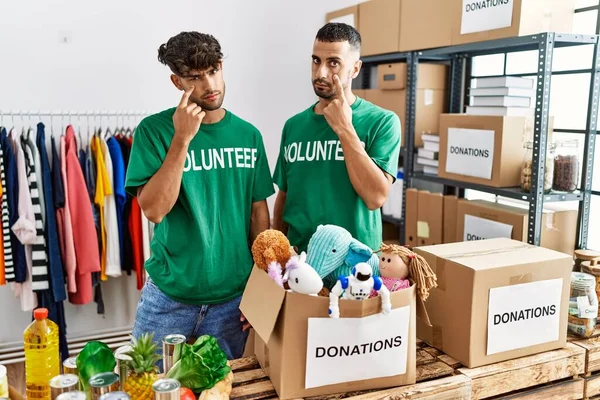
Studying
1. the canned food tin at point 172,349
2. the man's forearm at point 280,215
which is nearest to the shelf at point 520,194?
the man's forearm at point 280,215

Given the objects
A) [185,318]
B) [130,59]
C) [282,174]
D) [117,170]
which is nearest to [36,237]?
[117,170]

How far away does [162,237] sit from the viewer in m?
1.62

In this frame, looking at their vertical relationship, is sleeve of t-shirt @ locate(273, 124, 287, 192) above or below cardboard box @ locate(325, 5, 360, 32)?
below

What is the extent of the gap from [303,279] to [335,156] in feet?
1.97

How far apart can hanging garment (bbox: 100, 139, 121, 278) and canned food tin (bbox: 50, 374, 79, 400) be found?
6.95 ft

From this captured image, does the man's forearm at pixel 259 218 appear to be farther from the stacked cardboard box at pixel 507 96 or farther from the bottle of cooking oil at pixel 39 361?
the stacked cardboard box at pixel 507 96

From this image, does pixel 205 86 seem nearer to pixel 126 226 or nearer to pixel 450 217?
pixel 450 217

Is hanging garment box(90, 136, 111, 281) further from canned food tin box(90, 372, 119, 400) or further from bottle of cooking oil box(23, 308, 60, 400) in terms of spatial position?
canned food tin box(90, 372, 119, 400)

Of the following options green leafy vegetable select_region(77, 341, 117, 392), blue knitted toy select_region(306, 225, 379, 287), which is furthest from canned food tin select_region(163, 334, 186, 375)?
blue knitted toy select_region(306, 225, 379, 287)

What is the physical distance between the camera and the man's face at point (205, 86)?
1530 mm

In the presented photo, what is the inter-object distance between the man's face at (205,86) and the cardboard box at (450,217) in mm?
1584

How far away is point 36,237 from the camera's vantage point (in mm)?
2803

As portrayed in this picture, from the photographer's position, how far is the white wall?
Answer: 304 cm

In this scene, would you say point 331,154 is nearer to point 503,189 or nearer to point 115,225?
point 503,189
